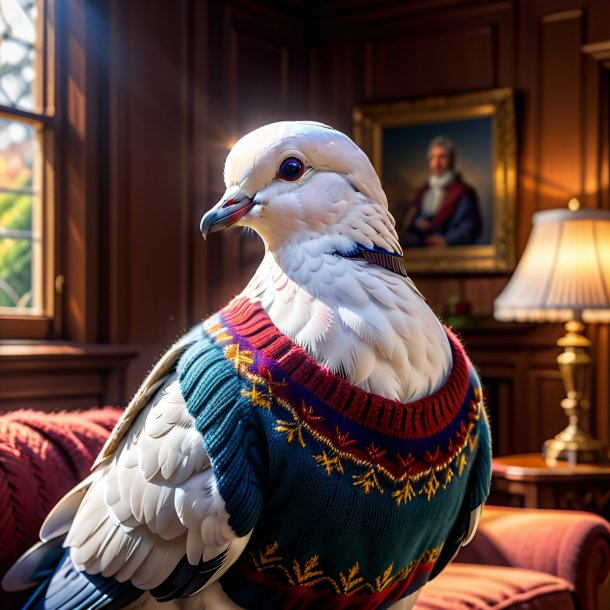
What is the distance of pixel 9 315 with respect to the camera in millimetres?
2900

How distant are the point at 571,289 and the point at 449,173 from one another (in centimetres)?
126

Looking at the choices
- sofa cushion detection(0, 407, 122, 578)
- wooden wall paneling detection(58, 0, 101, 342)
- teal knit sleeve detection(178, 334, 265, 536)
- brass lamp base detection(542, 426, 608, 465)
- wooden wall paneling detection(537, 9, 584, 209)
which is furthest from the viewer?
wooden wall paneling detection(537, 9, 584, 209)

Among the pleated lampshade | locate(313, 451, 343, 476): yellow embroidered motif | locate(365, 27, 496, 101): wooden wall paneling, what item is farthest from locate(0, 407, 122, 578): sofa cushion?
locate(365, 27, 496, 101): wooden wall paneling

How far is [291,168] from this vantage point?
72 cm

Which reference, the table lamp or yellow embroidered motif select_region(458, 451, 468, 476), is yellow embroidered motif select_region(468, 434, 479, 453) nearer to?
yellow embroidered motif select_region(458, 451, 468, 476)

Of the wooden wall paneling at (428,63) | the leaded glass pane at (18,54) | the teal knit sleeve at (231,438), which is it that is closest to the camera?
the teal knit sleeve at (231,438)

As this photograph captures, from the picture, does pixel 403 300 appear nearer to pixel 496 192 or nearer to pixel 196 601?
pixel 196 601

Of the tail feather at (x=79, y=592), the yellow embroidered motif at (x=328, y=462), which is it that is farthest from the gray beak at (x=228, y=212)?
the tail feather at (x=79, y=592)

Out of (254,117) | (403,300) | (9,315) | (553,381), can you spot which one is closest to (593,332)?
(553,381)

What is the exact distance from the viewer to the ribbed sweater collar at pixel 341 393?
26.4 inches

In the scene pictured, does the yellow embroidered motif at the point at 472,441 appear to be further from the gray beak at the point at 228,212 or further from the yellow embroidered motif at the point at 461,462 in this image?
the gray beak at the point at 228,212

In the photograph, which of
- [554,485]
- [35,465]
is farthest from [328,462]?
[554,485]

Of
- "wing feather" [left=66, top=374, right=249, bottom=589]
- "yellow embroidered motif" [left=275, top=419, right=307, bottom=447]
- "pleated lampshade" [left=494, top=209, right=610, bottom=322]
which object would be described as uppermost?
"pleated lampshade" [left=494, top=209, right=610, bottom=322]

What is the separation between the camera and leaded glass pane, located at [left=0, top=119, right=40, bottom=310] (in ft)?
9.66
